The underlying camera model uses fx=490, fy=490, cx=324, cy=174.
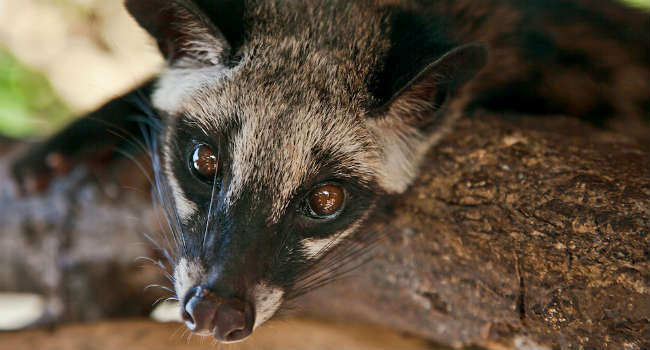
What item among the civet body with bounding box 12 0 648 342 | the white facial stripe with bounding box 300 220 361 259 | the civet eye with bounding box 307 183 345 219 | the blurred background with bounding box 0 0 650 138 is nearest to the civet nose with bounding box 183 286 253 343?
the civet body with bounding box 12 0 648 342

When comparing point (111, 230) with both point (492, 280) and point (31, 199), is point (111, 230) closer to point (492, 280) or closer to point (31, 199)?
point (31, 199)

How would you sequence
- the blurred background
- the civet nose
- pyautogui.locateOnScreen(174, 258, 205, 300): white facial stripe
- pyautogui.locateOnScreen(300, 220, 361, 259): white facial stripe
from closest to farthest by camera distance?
the civet nose, pyautogui.locateOnScreen(174, 258, 205, 300): white facial stripe, pyautogui.locateOnScreen(300, 220, 361, 259): white facial stripe, the blurred background

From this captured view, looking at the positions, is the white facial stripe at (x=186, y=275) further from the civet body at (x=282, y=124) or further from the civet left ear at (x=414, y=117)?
the civet left ear at (x=414, y=117)

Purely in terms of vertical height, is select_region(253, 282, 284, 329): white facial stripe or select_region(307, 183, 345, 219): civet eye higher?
select_region(307, 183, 345, 219): civet eye

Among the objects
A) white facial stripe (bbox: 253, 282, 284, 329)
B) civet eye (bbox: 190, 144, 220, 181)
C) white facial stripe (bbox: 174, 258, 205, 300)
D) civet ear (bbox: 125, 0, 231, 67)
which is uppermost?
civet ear (bbox: 125, 0, 231, 67)

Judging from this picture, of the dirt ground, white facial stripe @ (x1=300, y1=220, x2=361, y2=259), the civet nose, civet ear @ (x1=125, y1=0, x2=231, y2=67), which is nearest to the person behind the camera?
the civet nose

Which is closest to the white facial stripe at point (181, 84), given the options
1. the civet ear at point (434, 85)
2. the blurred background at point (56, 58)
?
the civet ear at point (434, 85)

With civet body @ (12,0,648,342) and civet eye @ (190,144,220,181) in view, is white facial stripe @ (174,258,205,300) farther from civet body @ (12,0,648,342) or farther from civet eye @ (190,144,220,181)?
civet eye @ (190,144,220,181)
